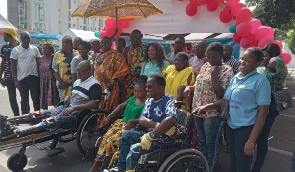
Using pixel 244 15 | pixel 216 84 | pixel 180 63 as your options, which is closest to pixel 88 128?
pixel 180 63

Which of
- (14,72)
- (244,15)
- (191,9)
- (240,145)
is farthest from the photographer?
(191,9)

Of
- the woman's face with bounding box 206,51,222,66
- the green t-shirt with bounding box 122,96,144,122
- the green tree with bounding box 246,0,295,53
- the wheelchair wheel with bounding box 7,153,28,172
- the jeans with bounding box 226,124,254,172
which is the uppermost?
the green tree with bounding box 246,0,295,53

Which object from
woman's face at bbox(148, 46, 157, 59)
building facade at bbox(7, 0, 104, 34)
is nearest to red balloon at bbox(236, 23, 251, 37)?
woman's face at bbox(148, 46, 157, 59)

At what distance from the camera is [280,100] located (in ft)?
9.35

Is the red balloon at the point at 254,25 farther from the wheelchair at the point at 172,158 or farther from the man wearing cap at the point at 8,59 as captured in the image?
the man wearing cap at the point at 8,59

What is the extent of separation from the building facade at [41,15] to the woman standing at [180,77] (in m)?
46.2

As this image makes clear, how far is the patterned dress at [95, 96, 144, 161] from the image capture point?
2865 millimetres

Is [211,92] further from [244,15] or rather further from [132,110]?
[244,15]

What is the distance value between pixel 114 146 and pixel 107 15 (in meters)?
2.86

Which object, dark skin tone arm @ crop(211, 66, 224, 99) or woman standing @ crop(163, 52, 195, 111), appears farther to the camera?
woman standing @ crop(163, 52, 195, 111)

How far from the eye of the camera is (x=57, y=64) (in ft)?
15.6

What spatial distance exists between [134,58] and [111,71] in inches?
17.7

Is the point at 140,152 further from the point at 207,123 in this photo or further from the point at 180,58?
the point at 180,58

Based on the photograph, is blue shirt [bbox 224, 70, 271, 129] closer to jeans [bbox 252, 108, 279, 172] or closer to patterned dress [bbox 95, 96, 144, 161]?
jeans [bbox 252, 108, 279, 172]
